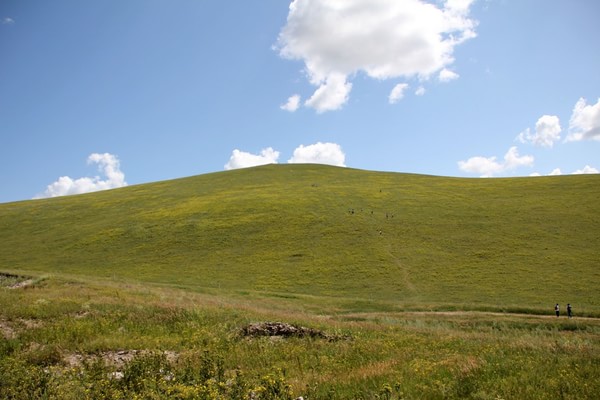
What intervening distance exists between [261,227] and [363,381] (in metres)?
62.8

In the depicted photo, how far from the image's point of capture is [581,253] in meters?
→ 54.2

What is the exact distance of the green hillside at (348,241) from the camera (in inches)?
1884

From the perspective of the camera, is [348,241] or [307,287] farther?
[348,241]

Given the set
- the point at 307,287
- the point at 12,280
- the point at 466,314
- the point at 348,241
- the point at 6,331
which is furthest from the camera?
the point at 348,241

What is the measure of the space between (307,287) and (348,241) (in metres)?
16.8

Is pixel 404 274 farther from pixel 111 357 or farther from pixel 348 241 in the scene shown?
pixel 111 357

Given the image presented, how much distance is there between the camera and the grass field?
31.8 ft

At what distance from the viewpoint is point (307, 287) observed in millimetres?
49219

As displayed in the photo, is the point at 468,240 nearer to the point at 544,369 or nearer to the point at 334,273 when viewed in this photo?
the point at 334,273

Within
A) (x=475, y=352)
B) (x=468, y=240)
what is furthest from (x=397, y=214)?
(x=475, y=352)

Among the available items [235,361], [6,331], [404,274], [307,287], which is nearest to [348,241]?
[404,274]

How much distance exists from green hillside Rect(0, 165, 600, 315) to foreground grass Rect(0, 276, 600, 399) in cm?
2704

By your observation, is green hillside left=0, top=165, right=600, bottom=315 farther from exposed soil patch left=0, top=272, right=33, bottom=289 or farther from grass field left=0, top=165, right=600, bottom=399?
exposed soil patch left=0, top=272, right=33, bottom=289

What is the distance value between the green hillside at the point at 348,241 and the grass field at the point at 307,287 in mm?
394
